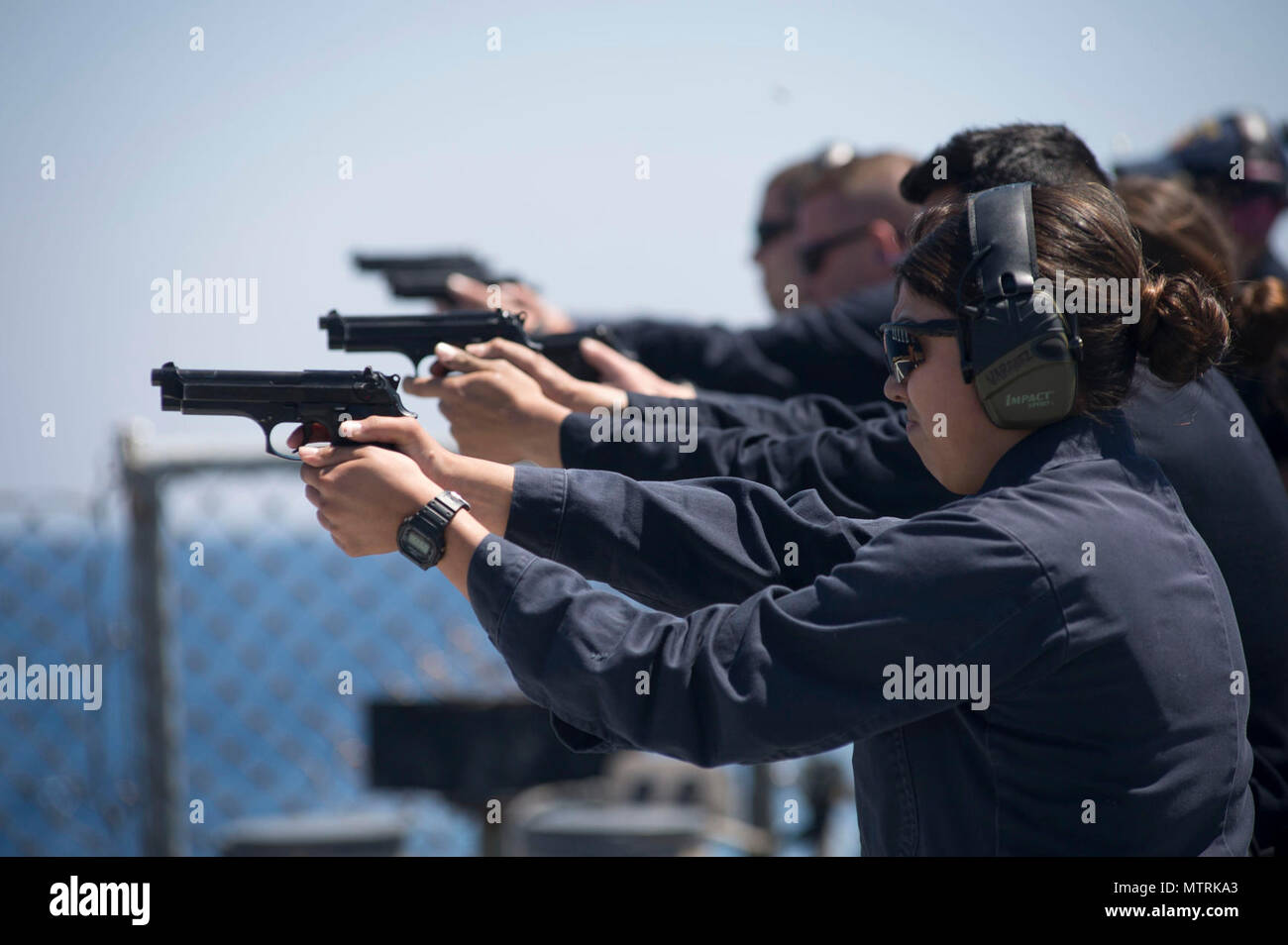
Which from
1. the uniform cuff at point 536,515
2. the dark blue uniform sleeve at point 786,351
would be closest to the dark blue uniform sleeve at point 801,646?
the uniform cuff at point 536,515

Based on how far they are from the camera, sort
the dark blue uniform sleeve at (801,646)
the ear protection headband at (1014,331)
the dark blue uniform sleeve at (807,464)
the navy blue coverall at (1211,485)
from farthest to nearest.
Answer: the dark blue uniform sleeve at (807,464), the navy blue coverall at (1211,485), the ear protection headband at (1014,331), the dark blue uniform sleeve at (801,646)

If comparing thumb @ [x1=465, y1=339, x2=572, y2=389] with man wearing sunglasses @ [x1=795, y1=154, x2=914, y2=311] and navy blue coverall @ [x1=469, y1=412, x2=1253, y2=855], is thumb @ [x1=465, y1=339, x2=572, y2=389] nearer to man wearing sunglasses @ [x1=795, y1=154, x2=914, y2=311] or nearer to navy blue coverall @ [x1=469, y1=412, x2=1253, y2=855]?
navy blue coverall @ [x1=469, y1=412, x2=1253, y2=855]

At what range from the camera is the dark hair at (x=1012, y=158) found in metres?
2.30

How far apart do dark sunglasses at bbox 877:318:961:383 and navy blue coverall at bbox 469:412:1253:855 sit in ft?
0.56

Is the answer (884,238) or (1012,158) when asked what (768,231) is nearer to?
(884,238)

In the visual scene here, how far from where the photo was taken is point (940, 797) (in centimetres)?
156

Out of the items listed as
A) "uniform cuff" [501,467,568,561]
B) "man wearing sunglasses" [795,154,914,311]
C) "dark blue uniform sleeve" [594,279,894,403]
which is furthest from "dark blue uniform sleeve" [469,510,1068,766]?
"man wearing sunglasses" [795,154,914,311]

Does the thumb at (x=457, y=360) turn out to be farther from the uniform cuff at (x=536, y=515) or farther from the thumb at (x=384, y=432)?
the uniform cuff at (x=536, y=515)

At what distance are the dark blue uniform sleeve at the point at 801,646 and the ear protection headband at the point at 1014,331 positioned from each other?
0.67 feet

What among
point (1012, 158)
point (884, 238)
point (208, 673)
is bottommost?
point (208, 673)

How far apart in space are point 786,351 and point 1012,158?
113cm

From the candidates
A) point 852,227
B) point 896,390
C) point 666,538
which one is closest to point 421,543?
point 666,538

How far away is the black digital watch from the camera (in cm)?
164

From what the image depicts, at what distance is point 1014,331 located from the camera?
5.02ft
